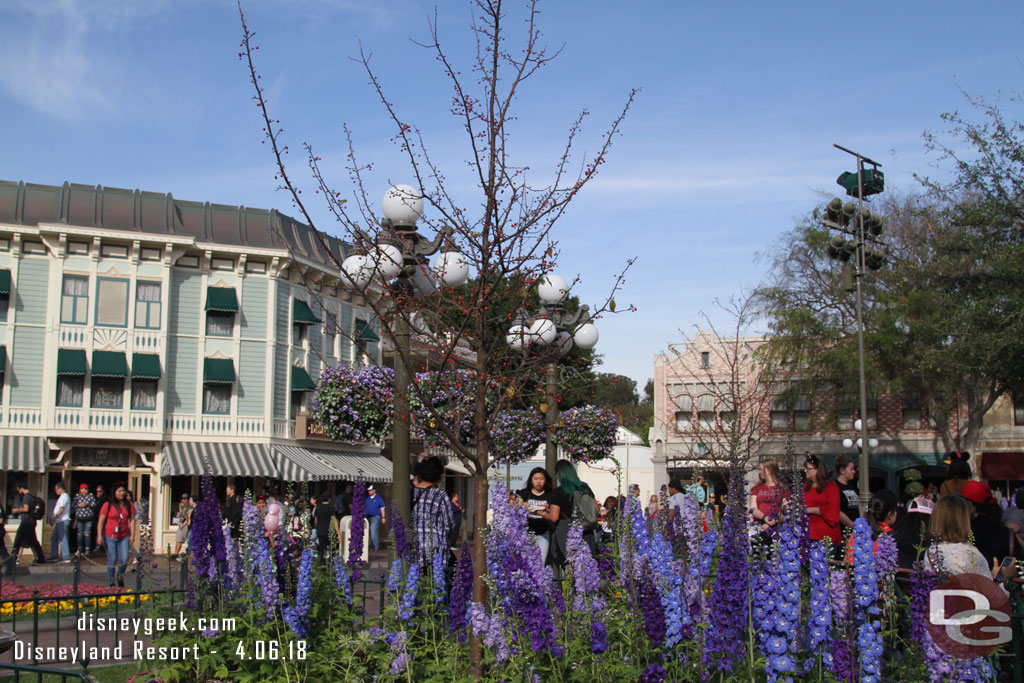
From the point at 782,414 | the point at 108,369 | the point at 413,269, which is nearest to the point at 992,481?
the point at 782,414

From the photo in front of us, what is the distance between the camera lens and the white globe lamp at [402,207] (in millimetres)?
7887

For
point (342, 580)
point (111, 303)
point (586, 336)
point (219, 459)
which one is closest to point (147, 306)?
point (111, 303)

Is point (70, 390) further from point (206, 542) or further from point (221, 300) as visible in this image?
point (206, 542)

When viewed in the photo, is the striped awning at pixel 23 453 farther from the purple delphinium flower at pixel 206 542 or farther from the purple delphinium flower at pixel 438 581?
the purple delphinium flower at pixel 438 581

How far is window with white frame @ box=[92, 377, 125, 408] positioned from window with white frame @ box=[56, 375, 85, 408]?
0.38 metres

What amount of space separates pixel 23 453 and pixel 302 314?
9326 millimetres

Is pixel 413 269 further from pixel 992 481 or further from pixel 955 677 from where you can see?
pixel 992 481

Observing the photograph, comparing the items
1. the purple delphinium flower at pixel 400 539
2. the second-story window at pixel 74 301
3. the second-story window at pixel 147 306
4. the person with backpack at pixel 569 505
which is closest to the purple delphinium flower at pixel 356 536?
the purple delphinium flower at pixel 400 539

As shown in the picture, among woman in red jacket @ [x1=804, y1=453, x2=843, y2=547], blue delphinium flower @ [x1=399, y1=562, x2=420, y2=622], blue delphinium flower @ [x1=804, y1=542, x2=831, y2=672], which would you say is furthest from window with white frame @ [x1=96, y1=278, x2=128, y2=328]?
blue delphinium flower @ [x1=804, y1=542, x2=831, y2=672]

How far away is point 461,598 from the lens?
18.2 ft

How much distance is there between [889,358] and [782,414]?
27.7 feet

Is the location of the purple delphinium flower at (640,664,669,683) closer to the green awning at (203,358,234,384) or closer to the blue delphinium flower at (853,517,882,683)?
the blue delphinium flower at (853,517,882,683)

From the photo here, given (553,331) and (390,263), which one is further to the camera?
(553,331)

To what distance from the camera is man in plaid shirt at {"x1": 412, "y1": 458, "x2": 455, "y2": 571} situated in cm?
713
